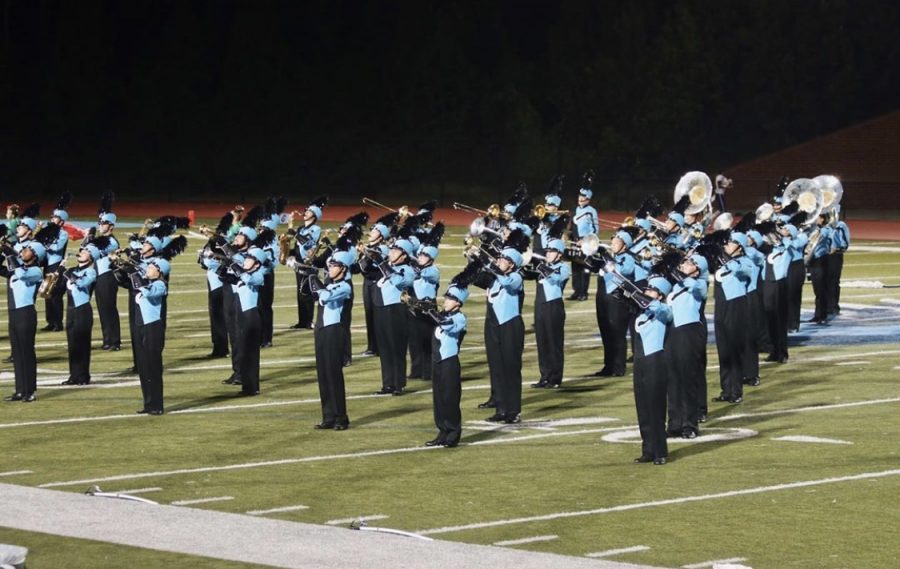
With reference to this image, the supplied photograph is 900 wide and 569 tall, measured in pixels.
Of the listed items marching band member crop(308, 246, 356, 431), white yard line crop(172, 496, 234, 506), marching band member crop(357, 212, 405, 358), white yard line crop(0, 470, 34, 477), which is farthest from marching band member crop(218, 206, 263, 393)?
white yard line crop(172, 496, 234, 506)

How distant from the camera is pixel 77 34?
5844 centimetres

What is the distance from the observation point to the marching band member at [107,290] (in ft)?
68.2

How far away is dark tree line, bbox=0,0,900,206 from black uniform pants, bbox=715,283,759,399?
34.3 meters

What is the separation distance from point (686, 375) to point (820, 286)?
907 centimetres

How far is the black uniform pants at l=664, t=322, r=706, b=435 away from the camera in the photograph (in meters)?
15.1

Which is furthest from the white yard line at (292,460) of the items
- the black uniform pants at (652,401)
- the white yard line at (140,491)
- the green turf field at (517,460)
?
the black uniform pants at (652,401)

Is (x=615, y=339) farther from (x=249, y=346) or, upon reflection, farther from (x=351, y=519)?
(x=351, y=519)

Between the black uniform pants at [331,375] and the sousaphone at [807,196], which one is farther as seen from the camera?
the sousaphone at [807,196]

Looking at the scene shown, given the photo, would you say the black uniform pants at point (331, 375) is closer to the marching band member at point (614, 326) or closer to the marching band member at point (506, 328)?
the marching band member at point (506, 328)

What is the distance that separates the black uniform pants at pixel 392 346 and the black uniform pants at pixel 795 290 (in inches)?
218

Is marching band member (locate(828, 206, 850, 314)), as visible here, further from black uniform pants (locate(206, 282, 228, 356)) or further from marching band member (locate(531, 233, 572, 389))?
→ black uniform pants (locate(206, 282, 228, 356))

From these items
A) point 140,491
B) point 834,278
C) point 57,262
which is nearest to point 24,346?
point 140,491

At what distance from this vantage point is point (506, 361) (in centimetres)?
1591

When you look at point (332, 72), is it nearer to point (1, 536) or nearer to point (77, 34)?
point (77, 34)
